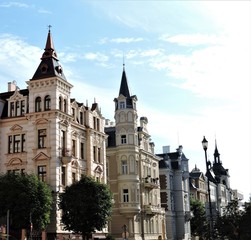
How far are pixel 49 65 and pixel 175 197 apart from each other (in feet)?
134

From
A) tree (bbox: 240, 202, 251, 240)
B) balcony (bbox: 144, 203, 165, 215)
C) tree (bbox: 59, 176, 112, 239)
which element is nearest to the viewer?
tree (bbox: 240, 202, 251, 240)

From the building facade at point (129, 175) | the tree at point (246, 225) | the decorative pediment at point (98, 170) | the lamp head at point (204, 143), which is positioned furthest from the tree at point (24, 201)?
the building facade at point (129, 175)

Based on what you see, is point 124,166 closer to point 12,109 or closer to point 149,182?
point 149,182

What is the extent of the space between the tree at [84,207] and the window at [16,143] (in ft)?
24.0

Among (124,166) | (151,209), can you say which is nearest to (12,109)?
(124,166)

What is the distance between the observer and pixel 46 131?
4450 cm

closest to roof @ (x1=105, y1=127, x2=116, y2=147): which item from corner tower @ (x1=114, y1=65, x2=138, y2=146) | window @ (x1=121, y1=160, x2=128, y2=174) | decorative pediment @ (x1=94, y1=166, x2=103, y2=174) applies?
corner tower @ (x1=114, y1=65, x2=138, y2=146)

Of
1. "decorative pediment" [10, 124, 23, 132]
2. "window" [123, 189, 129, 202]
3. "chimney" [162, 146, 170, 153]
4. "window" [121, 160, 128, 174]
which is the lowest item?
"window" [123, 189, 129, 202]

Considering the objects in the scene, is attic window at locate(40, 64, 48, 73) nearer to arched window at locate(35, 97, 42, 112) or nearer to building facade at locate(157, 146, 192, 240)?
arched window at locate(35, 97, 42, 112)

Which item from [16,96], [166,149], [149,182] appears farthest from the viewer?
[166,149]

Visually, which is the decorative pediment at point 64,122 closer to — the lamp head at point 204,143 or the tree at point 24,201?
the tree at point 24,201

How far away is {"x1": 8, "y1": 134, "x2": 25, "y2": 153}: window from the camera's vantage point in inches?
1807

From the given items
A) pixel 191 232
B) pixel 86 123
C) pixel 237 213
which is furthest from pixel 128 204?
pixel 191 232

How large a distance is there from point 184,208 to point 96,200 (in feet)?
131
